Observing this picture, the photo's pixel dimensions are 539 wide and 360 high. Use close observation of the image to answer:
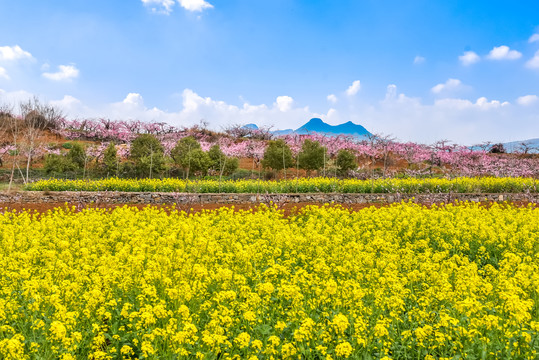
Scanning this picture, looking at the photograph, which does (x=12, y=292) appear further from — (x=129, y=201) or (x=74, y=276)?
(x=129, y=201)

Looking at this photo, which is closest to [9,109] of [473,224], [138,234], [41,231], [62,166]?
[62,166]

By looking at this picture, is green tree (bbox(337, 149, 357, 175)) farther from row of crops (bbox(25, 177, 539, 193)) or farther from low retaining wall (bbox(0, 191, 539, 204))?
low retaining wall (bbox(0, 191, 539, 204))

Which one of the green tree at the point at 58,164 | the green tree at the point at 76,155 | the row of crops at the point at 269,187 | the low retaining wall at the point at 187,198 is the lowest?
the low retaining wall at the point at 187,198

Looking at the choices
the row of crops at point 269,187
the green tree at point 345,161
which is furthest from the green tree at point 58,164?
the green tree at point 345,161

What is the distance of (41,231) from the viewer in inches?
378

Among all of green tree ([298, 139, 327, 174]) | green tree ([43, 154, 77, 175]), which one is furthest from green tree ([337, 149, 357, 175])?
green tree ([43, 154, 77, 175])

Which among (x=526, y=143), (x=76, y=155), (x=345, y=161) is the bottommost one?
(x=345, y=161)

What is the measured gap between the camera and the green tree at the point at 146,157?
2861 centimetres

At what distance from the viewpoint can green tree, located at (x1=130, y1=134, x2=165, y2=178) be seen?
28609mm

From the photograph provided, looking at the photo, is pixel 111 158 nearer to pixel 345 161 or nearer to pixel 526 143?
pixel 345 161

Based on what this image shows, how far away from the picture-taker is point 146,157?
93.8 ft

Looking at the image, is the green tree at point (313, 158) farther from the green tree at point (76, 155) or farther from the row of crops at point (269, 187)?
the green tree at point (76, 155)

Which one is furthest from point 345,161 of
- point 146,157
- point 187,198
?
point 187,198

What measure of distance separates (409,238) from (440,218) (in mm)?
2419
